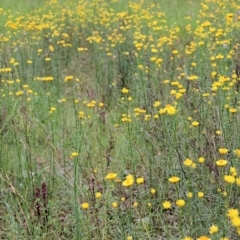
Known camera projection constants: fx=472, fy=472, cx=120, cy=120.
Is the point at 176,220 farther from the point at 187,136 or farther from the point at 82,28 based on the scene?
the point at 82,28

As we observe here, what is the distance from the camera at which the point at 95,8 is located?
728 cm

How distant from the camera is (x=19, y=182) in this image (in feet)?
9.86

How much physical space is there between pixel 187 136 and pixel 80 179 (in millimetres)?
737

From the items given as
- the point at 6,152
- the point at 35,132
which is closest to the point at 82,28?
the point at 35,132

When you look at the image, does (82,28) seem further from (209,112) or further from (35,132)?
(209,112)

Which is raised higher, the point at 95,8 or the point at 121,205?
the point at 95,8

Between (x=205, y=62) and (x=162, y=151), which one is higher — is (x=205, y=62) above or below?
above

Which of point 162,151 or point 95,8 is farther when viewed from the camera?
point 95,8

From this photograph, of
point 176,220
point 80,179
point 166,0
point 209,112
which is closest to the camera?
point 176,220

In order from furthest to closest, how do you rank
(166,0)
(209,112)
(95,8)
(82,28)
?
(166,0) < (95,8) < (82,28) < (209,112)

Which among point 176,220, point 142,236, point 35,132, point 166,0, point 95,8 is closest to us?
point 142,236

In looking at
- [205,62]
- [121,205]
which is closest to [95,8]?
[205,62]

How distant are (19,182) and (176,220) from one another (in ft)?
3.45

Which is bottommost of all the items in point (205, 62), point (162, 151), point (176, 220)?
point (176, 220)
